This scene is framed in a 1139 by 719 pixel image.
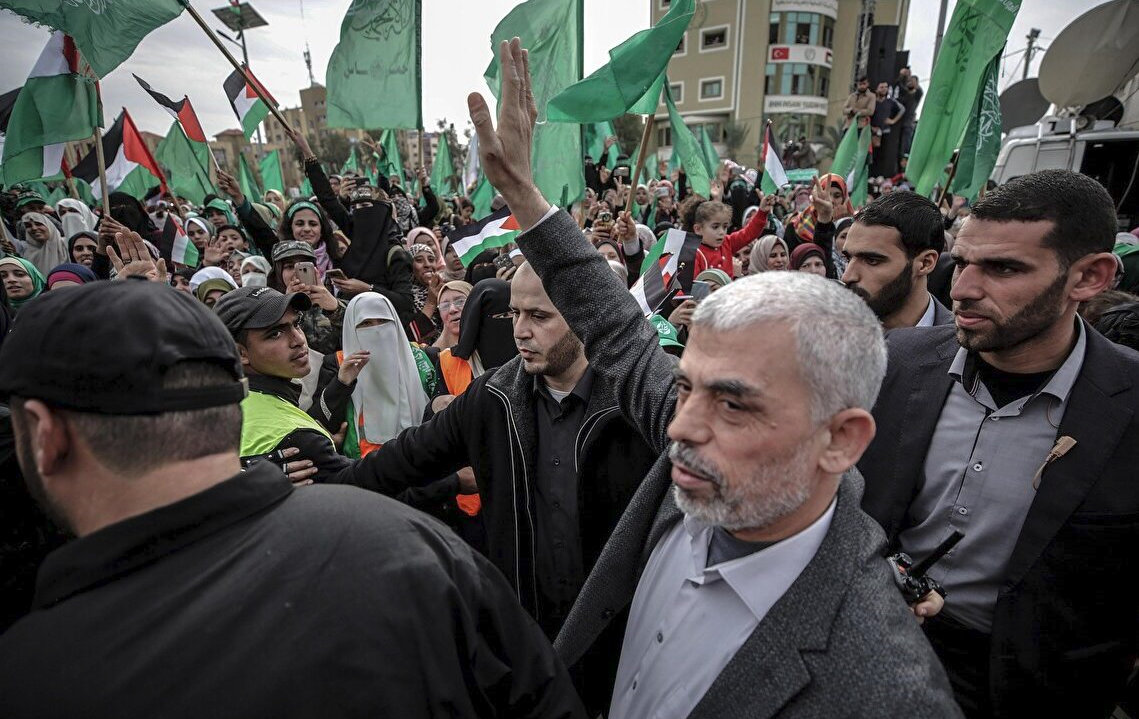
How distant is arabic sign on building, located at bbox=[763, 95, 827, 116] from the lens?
156 feet

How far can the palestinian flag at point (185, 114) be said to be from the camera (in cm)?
750

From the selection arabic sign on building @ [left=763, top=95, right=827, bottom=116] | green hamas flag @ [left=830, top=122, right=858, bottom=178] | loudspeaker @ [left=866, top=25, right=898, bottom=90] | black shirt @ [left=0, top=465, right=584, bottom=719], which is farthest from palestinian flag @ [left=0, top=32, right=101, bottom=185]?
arabic sign on building @ [left=763, top=95, right=827, bottom=116]

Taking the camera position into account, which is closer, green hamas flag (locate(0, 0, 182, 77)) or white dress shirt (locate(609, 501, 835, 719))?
white dress shirt (locate(609, 501, 835, 719))

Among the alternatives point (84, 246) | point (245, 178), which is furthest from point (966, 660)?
point (245, 178)

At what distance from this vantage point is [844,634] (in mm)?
1073

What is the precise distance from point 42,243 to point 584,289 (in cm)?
850

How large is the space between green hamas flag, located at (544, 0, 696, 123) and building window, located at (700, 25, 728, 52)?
5157cm

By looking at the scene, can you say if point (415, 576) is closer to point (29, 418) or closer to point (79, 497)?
point (79, 497)

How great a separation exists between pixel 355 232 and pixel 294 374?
12.5 ft

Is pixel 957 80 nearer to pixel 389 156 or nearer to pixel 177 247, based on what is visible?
pixel 177 247

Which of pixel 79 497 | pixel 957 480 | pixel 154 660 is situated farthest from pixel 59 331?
pixel 957 480

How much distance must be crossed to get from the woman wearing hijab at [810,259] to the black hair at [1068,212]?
3337 millimetres

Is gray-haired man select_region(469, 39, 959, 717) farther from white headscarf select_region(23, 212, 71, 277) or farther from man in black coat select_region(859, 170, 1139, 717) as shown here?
white headscarf select_region(23, 212, 71, 277)

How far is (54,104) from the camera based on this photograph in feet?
15.4
